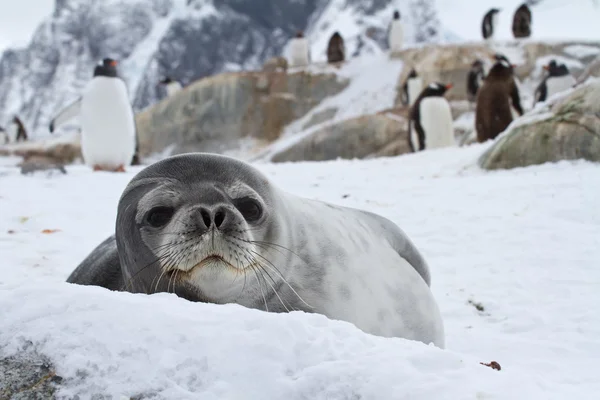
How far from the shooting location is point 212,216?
1.98 metres

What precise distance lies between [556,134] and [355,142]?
32.9 feet

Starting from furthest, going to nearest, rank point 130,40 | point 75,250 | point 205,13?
point 130,40
point 205,13
point 75,250

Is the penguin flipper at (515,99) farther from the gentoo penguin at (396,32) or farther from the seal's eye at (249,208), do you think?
the gentoo penguin at (396,32)

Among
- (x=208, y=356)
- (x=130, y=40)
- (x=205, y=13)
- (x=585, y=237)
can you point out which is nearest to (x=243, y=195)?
(x=208, y=356)

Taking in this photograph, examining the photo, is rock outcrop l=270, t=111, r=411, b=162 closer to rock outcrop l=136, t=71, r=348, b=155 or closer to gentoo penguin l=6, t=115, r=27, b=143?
rock outcrop l=136, t=71, r=348, b=155

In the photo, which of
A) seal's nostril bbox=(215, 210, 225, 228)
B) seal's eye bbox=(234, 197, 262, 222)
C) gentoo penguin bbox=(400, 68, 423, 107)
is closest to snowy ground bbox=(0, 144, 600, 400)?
seal's nostril bbox=(215, 210, 225, 228)

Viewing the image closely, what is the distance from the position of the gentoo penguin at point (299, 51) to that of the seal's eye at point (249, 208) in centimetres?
2558

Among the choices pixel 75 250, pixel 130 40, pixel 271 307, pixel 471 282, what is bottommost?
pixel 471 282

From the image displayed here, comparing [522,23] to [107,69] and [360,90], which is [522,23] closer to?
[360,90]

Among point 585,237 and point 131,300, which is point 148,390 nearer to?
point 131,300

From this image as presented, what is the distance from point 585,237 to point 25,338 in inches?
164

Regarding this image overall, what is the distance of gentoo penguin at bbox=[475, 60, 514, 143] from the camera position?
12.4 m

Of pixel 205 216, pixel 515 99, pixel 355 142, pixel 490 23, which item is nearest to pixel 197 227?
pixel 205 216

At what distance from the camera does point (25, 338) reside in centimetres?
134
